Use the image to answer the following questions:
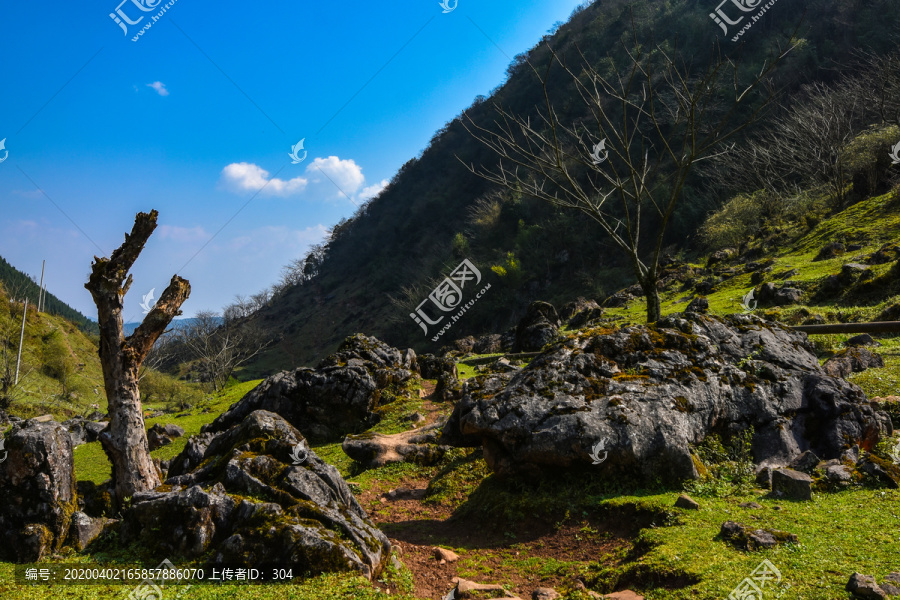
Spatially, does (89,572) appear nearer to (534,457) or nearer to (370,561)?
(370,561)

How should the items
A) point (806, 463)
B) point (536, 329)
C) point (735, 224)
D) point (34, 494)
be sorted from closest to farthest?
point (34, 494)
point (806, 463)
point (536, 329)
point (735, 224)

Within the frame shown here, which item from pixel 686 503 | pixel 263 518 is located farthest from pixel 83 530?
pixel 686 503

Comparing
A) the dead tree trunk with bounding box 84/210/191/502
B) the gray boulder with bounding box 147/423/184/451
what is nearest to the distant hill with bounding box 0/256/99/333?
the gray boulder with bounding box 147/423/184/451

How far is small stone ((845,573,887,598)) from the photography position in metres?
3.84

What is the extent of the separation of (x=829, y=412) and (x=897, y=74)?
132 feet

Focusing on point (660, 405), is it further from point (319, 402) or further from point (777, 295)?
point (777, 295)

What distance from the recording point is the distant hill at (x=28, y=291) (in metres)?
62.8

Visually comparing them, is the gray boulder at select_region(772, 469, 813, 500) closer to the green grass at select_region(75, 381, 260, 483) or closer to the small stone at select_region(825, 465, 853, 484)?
the small stone at select_region(825, 465, 853, 484)

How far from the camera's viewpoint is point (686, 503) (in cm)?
629

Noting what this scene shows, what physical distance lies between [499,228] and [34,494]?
62.0 m

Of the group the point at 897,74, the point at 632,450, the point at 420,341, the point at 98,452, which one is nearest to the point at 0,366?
the point at 98,452

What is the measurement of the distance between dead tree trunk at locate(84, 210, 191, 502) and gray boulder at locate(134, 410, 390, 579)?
234 cm

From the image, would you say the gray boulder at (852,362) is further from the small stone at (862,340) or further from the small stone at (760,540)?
the small stone at (760,540)

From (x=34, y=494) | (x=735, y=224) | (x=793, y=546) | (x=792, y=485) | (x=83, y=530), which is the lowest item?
(x=735, y=224)
